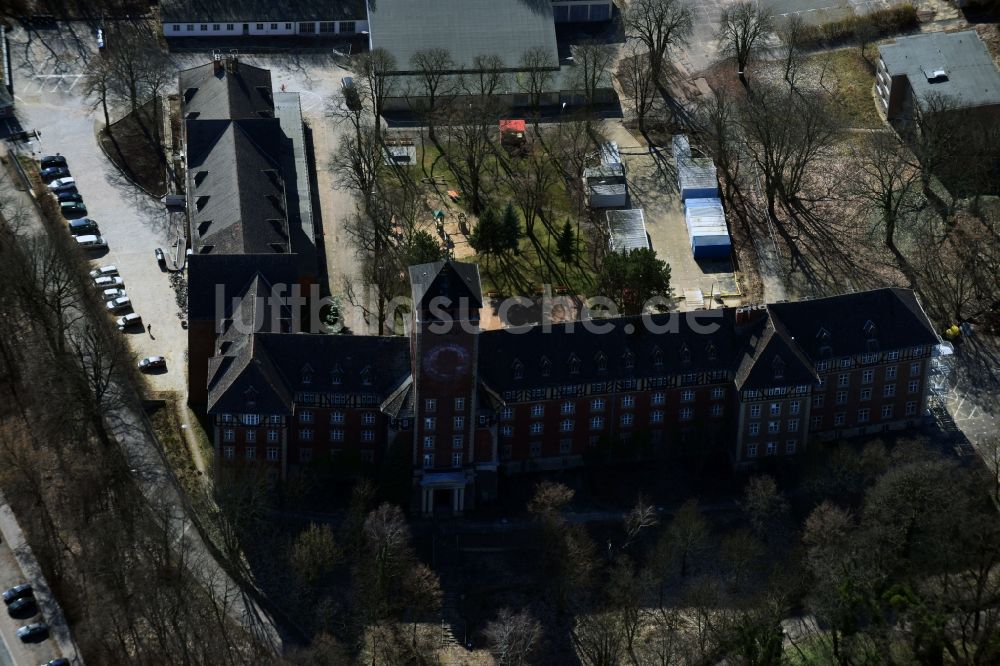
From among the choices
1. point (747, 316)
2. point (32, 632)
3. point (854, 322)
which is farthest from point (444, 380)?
point (32, 632)

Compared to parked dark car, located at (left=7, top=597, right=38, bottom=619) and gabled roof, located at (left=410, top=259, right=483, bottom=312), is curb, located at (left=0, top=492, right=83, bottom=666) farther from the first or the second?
gabled roof, located at (left=410, top=259, right=483, bottom=312)

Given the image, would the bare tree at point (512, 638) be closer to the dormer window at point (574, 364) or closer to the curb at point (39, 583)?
the dormer window at point (574, 364)

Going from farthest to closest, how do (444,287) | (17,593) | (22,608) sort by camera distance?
(17,593) < (444,287) < (22,608)

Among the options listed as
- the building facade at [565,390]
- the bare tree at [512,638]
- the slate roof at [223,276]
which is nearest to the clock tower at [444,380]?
the building facade at [565,390]

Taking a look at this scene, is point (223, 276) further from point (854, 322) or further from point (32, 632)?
point (854, 322)

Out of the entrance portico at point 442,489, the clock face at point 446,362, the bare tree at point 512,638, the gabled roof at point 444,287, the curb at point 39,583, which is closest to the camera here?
the bare tree at point 512,638

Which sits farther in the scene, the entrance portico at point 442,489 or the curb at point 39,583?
the entrance portico at point 442,489

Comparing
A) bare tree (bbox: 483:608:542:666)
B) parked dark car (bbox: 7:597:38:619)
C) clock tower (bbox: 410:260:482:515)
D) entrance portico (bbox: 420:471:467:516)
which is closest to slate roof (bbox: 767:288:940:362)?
clock tower (bbox: 410:260:482:515)
